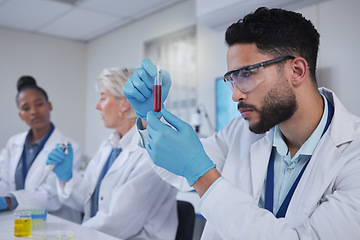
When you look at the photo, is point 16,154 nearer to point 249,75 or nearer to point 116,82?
point 116,82

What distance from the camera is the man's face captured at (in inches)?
45.0

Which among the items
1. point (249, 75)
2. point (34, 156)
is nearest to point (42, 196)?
point (34, 156)

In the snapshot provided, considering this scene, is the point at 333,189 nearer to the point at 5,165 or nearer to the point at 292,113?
the point at 292,113

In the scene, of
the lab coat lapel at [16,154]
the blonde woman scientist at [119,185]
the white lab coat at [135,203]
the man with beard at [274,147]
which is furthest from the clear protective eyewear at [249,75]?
the lab coat lapel at [16,154]

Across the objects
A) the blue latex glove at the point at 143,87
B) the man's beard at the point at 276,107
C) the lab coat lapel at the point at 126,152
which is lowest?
Result: the lab coat lapel at the point at 126,152

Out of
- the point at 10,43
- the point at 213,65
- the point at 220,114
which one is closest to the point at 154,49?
the point at 213,65

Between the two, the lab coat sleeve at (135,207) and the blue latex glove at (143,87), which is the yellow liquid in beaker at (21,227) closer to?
the lab coat sleeve at (135,207)

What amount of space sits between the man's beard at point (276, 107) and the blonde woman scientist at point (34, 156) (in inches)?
57.8

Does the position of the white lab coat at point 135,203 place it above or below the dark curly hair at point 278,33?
below

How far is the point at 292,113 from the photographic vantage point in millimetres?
1184

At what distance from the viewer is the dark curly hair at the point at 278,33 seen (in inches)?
45.1

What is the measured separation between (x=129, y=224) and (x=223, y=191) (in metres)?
0.87

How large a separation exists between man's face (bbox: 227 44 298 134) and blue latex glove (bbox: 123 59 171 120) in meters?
0.28

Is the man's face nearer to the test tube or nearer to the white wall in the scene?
the test tube
